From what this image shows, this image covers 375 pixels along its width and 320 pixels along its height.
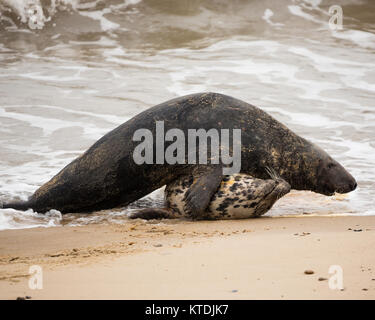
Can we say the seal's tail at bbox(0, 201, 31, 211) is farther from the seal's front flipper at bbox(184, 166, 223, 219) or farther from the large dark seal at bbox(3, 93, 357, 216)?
the seal's front flipper at bbox(184, 166, 223, 219)

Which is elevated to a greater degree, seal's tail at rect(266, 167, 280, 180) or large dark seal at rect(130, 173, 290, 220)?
seal's tail at rect(266, 167, 280, 180)

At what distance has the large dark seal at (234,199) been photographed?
5500 mm

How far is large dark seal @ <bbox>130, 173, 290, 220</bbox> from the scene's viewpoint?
217 inches

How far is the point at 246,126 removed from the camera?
231 inches

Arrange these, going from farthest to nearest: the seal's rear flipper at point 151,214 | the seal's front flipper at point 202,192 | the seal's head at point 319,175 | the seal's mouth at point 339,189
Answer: the seal's mouth at point 339,189 < the seal's head at point 319,175 < the seal's rear flipper at point 151,214 < the seal's front flipper at point 202,192

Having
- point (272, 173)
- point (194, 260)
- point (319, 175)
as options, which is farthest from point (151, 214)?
point (194, 260)

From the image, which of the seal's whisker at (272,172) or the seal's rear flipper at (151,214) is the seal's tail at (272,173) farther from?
the seal's rear flipper at (151,214)

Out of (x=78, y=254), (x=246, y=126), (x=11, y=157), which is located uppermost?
(x=246, y=126)

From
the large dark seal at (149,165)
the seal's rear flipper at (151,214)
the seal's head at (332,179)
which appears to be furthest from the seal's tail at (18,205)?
the seal's head at (332,179)

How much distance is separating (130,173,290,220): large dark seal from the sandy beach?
304 mm

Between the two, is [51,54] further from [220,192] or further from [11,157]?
[220,192]

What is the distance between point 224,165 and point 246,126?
50 cm

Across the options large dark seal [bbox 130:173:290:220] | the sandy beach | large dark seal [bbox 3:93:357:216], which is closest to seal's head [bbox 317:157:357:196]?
large dark seal [bbox 3:93:357:216]
